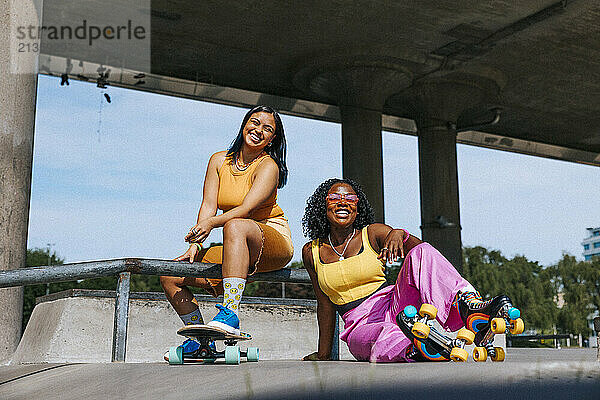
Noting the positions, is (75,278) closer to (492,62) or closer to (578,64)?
(492,62)

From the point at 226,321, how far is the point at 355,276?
0.84 meters

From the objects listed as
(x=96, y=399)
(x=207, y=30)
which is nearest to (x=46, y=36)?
(x=207, y=30)

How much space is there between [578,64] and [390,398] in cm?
1940

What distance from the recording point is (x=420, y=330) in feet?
11.5

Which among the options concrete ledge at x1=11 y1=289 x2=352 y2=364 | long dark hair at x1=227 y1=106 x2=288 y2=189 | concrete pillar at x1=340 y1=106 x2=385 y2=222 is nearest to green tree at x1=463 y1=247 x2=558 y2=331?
concrete pillar at x1=340 y1=106 x2=385 y2=222

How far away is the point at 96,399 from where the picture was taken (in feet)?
10.1

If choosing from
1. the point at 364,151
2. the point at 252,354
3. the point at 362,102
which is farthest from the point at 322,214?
the point at 362,102

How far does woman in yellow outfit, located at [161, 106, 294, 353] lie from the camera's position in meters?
4.27

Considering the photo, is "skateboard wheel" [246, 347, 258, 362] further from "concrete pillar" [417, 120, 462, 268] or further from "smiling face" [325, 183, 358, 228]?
"concrete pillar" [417, 120, 462, 268]

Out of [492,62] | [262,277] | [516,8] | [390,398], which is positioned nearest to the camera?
[390,398]

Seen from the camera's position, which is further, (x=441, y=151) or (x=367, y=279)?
(x=441, y=151)

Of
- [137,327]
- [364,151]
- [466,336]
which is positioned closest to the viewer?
[466,336]

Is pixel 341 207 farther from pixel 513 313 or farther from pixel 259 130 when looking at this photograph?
pixel 513 313

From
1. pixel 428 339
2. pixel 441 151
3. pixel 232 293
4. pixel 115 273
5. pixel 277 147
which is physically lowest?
pixel 428 339
